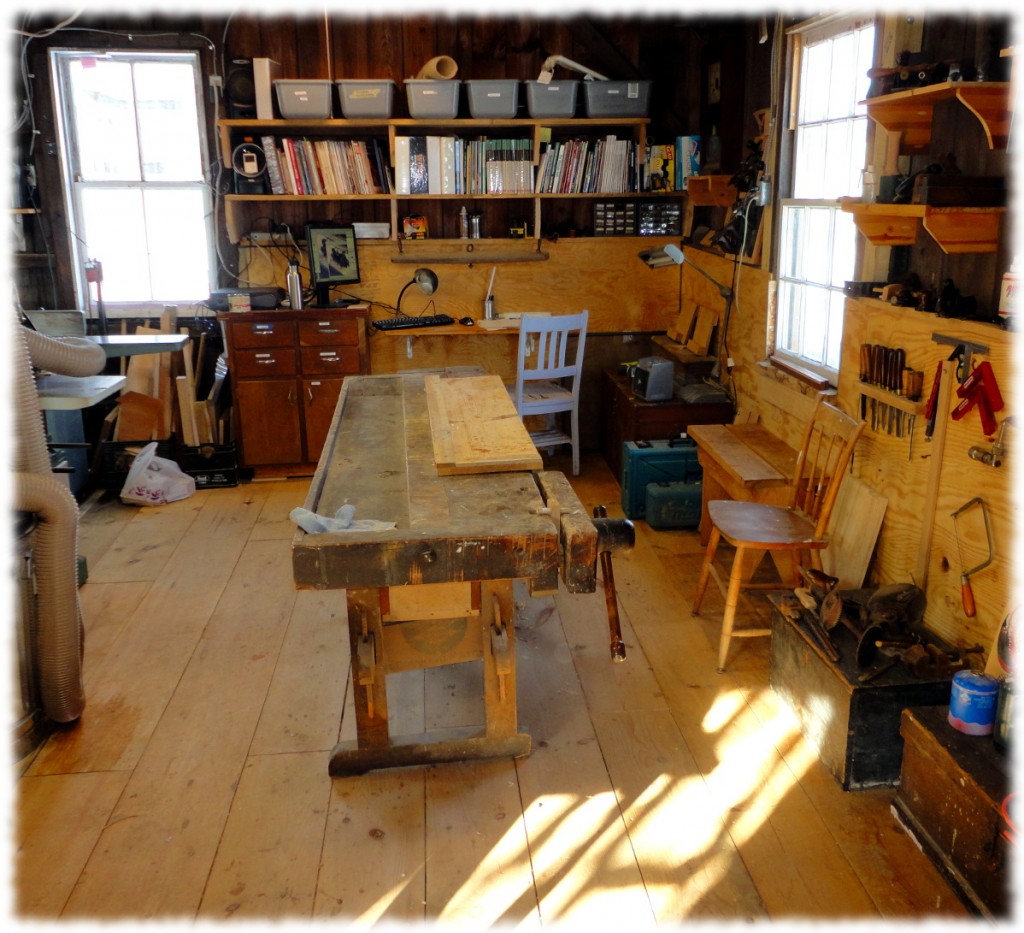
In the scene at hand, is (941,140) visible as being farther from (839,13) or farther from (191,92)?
(191,92)

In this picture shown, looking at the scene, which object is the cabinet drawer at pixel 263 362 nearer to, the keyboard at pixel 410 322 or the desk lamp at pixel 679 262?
the keyboard at pixel 410 322

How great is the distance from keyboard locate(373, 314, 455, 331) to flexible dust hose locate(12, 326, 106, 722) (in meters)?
2.52

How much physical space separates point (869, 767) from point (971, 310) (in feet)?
4.21

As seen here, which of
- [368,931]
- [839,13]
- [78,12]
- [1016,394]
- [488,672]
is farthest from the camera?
[78,12]

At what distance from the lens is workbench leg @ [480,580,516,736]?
2547 mm

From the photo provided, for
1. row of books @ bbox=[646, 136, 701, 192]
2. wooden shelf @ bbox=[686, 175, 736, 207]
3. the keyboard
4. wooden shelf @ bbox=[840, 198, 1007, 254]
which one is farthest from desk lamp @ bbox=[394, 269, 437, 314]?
wooden shelf @ bbox=[840, 198, 1007, 254]

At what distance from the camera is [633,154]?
5461 mm

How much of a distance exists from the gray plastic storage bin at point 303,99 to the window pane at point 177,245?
0.82 meters

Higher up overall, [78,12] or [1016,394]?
[78,12]

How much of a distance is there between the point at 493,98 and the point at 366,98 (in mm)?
689

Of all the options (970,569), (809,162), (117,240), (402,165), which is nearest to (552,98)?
(402,165)

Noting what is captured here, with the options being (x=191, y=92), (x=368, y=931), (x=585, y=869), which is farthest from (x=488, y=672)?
(x=191, y=92)

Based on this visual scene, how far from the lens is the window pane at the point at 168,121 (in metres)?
5.38

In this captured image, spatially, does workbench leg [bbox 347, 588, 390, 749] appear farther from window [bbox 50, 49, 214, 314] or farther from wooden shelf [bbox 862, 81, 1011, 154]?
window [bbox 50, 49, 214, 314]
